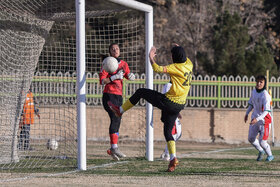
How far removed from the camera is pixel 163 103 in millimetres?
8812

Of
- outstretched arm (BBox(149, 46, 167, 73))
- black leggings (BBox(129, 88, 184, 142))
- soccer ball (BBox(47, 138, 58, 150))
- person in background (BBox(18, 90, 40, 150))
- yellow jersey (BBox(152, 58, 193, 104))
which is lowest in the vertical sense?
soccer ball (BBox(47, 138, 58, 150))

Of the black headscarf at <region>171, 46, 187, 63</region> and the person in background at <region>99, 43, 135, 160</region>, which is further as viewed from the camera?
the person in background at <region>99, 43, 135, 160</region>

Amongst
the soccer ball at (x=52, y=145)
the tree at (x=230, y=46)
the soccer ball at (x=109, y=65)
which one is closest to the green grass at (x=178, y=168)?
the soccer ball at (x=109, y=65)

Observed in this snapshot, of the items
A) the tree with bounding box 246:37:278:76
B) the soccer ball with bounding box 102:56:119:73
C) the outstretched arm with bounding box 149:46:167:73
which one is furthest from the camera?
the tree with bounding box 246:37:278:76

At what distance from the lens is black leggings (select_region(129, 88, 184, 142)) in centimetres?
881

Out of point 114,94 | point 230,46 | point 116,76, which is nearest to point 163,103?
point 116,76

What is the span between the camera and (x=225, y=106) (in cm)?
1934

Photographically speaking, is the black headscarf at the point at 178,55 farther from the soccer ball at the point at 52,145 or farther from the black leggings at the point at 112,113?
the soccer ball at the point at 52,145

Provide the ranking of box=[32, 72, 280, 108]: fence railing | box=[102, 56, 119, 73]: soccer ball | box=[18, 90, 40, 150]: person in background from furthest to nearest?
box=[32, 72, 280, 108]: fence railing → box=[18, 90, 40, 150]: person in background → box=[102, 56, 119, 73]: soccer ball

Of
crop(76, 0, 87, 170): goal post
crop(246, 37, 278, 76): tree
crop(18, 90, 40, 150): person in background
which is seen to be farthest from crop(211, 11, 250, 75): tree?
crop(76, 0, 87, 170): goal post

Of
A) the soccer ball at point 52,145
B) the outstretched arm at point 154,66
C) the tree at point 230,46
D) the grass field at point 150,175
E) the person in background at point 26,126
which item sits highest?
the tree at point 230,46

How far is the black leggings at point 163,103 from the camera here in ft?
28.9

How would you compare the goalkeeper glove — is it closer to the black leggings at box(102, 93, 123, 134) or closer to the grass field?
the black leggings at box(102, 93, 123, 134)

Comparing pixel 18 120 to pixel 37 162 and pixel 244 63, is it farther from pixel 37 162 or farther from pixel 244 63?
pixel 244 63
